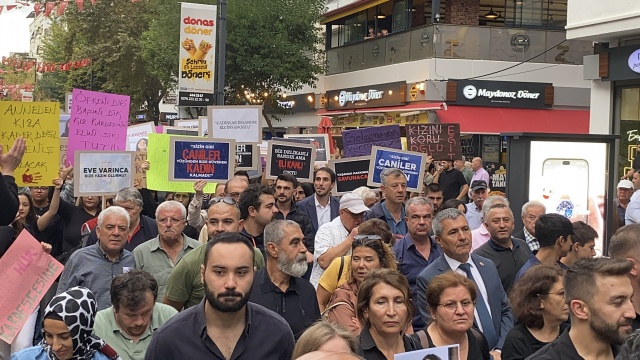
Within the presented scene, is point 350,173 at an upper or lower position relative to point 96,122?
lower

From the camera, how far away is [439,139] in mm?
15320

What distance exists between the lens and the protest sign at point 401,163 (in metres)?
12.3

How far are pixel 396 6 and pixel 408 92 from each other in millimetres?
4340

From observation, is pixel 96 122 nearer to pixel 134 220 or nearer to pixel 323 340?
pixel 134 220

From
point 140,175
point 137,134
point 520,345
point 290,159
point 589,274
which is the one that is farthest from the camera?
point 137,134

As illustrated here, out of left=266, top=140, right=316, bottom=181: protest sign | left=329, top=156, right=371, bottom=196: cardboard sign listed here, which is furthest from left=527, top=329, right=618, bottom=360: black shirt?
left=266, top=140, right=316, bottom=181: protest sign

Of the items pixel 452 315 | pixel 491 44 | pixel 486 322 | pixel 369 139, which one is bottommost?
pixel 486 322

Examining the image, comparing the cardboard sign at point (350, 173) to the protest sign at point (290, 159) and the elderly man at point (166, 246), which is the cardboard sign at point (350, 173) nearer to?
the protest sign at point (290, 159)

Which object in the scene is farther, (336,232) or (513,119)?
(513,119)

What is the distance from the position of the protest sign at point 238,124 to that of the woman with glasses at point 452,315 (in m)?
8.91

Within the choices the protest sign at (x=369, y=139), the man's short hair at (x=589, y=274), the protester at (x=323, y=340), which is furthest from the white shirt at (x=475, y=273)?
the protest sign at (x=369, y=139)

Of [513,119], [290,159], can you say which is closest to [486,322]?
[290,159]

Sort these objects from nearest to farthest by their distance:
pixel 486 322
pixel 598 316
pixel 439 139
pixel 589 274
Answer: pixel 598 316, pixel 589 274, pixel 486 322, pixel 439 139

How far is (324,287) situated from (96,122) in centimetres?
625
